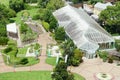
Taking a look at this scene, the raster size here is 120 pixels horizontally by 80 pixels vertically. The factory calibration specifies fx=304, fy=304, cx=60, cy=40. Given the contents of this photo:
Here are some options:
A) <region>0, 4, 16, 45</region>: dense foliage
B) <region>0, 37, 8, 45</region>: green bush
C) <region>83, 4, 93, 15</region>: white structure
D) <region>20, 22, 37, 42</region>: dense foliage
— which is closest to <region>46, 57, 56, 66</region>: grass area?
<region>20, 22, 37, 42</region>: dense foliage

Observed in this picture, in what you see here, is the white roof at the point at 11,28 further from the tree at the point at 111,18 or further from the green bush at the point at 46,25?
the tree at the point at 111,18

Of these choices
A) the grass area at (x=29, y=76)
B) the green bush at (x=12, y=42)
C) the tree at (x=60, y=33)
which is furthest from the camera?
the tree at (x=60, y=33)

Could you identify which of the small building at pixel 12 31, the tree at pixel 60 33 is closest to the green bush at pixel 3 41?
the small building at pixel 12 31

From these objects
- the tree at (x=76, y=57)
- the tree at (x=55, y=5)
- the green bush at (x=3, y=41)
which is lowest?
the tree at (x=76, y=57)

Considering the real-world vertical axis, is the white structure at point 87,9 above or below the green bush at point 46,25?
above

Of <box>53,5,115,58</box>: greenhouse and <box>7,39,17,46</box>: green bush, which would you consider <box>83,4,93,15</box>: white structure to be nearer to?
<box>53,5,115,58</box>: greenhouse

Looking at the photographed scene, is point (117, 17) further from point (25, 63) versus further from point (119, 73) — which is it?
point (25, 63)

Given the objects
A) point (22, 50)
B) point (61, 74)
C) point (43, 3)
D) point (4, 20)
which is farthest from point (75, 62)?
point (43, 3)
